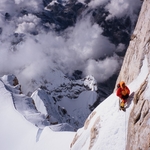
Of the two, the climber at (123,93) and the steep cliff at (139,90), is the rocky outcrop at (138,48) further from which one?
the climber at (123,93)

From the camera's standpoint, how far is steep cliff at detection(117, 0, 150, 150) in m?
14.9

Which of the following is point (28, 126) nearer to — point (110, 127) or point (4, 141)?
point (4, 141)

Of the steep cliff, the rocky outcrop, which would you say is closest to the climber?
the steep cliff

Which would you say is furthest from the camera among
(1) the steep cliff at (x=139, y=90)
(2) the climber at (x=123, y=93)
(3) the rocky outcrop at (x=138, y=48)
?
(3) the rocky outcrop at (x=138, y=48)

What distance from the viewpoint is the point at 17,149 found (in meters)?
33.6

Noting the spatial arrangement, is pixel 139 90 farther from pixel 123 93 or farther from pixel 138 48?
pixel 138 48

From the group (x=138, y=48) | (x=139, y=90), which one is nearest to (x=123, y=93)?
(x=139, y=90)

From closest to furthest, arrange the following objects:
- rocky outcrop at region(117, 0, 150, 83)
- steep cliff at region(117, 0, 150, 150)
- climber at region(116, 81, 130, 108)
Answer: steep cliff at region(117, 0, 150, 150), climber at region(116, 81, 130, 108), rocky outcrop at region(117, 0, 150, 83)

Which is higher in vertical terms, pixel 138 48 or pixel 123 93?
pixel 138 48

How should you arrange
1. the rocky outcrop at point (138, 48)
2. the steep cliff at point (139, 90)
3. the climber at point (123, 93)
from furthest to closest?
the rocky outcrop at point (138, 48), the climber at point (123, 93), the steep cliff at point (139, 90)

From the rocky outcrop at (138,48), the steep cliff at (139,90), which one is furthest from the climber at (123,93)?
the rocky outcrop at (138,48)

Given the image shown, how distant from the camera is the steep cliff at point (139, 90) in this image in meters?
14.9

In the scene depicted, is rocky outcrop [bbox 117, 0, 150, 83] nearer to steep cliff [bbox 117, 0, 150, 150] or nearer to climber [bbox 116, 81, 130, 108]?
steep cliff [bbox 117, 0, 150, 150]

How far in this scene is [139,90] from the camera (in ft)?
55.9
